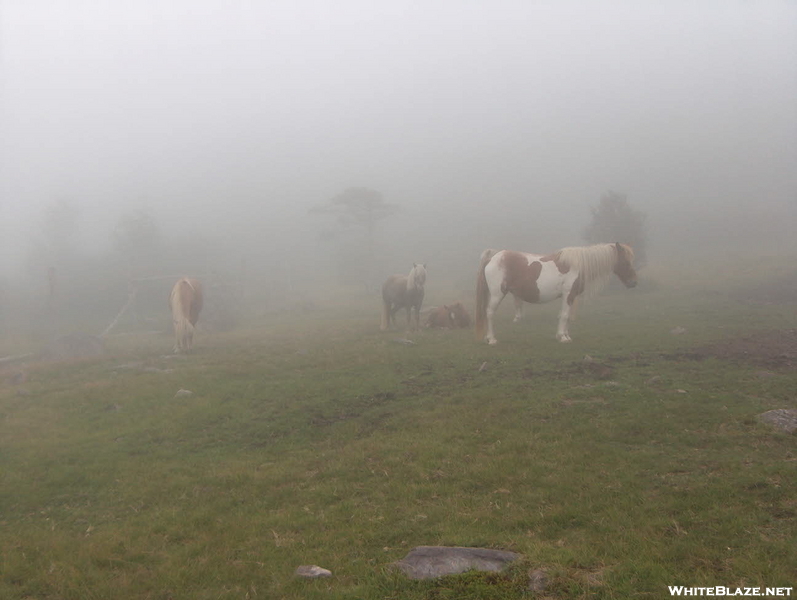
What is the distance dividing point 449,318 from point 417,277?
89.0 inches

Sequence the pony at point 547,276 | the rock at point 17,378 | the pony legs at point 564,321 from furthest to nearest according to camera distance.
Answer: the pony at point 547,276, the pony legs at point 564,321, the rock at point 17,378

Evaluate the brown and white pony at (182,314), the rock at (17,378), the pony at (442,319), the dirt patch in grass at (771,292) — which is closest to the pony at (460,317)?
the pony at (442,319)

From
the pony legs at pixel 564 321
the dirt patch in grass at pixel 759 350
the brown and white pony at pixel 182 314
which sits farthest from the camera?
the brown and white pony at pixel 182 314

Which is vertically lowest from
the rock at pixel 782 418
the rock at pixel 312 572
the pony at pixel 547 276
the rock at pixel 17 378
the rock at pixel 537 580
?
the rock at pixel 312 572

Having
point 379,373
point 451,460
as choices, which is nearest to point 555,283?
point 379,373

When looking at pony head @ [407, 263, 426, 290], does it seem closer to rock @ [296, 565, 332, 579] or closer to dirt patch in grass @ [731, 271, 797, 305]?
dirt patch in grass @ [731, 271, 797, 305]

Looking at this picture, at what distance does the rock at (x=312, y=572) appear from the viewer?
428cm

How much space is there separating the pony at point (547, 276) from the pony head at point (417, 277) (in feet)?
10.1

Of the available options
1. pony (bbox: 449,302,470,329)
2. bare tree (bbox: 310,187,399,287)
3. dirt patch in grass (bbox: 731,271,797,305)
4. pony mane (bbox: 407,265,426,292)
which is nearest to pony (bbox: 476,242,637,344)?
pony mane (bbox: 407,265,426,292)

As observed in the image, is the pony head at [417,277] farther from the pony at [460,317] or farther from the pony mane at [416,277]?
the pony at [460,317]

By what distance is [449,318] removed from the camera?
18.8 metres

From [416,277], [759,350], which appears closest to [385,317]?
[416,277]

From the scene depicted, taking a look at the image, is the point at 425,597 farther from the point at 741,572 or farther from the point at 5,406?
the point at 5,406

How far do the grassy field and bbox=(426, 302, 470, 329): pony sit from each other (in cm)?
537
